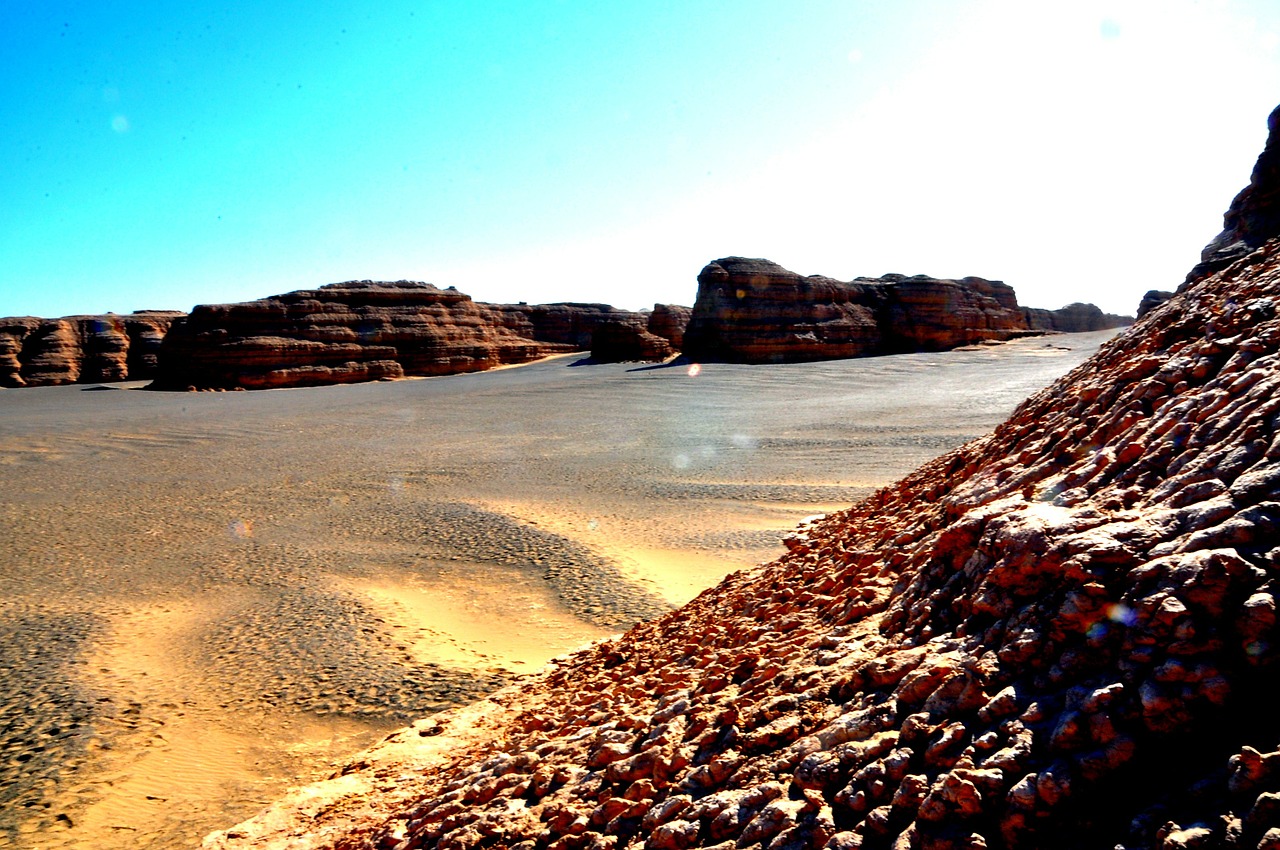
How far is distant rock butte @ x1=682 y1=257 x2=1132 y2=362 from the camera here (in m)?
33.5

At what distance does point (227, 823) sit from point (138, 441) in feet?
53.6

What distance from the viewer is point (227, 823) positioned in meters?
3.58

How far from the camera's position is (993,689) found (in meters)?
1.97

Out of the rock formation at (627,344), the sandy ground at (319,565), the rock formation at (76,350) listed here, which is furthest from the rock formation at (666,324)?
the rock formation at (76,350)

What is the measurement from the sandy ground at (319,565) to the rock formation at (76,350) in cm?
3253

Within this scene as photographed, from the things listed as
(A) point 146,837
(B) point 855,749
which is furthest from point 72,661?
(B) point 855,749

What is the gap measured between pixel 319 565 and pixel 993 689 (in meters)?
6.91

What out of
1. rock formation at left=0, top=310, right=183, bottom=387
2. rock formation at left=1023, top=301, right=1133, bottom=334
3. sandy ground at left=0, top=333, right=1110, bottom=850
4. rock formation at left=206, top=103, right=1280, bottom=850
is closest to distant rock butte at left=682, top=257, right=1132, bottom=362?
sandy ground at left=0, top=333, right=1110, bottom=850

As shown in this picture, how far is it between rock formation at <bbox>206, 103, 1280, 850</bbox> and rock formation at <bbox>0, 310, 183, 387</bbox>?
51.6 meters

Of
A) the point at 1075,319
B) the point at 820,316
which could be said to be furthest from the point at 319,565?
the point at 1075,319

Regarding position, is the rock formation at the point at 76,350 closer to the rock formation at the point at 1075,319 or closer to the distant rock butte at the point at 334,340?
the distant rock butte at the point at 334,340

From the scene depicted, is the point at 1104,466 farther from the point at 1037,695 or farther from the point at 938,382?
the point at 938,382

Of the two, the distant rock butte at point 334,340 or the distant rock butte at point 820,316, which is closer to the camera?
the distant rock butte at point 334,340

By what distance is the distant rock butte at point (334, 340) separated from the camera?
33375mm
